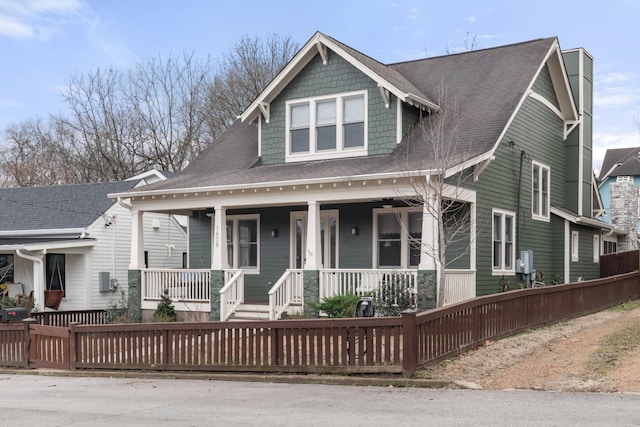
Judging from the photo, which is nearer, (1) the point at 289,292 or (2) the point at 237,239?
(1) the point at 289,292

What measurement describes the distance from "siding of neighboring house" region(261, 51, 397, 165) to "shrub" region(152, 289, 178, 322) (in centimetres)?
452

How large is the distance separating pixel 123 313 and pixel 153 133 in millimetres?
23712

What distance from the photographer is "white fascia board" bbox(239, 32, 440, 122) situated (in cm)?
1689

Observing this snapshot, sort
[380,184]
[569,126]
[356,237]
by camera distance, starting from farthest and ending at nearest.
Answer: [569,126] → [356,237] → [380,184]

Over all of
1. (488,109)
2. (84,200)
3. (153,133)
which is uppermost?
(153,133)

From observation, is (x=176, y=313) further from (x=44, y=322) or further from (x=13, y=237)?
(x=13, y=237)

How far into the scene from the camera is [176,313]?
1772cm

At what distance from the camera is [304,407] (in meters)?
8.69

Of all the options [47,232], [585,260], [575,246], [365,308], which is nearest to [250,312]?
[365,308]

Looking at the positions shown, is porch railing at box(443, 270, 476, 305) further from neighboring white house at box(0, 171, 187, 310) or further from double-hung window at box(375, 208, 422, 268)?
neighboring white house at box(0, 171, 187, 310)

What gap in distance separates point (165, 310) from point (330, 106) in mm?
6685

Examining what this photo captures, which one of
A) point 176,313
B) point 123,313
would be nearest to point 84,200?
point 123,313

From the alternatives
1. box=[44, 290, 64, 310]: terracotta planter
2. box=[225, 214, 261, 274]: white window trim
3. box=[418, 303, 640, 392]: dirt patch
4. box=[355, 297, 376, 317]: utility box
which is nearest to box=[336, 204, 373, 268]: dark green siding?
box=[225, 214, 261, 274]: white window trim

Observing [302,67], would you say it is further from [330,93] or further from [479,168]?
[479,168]
